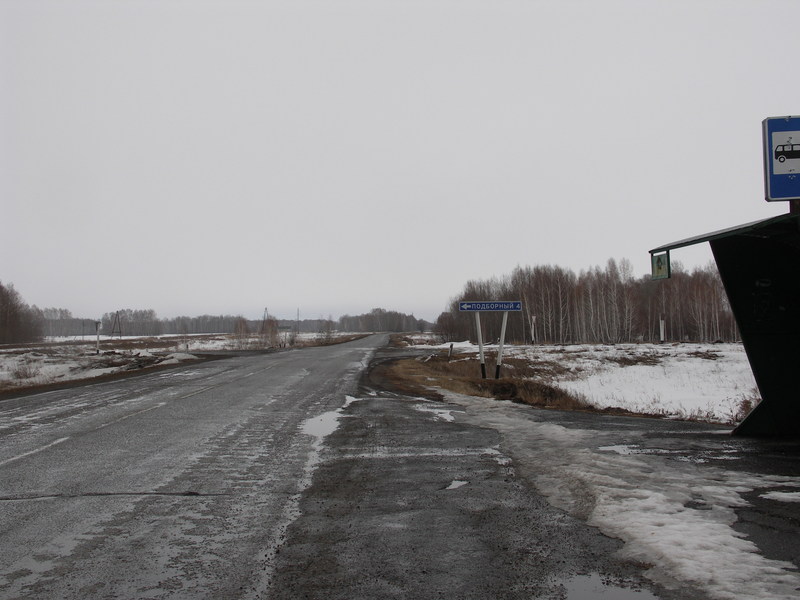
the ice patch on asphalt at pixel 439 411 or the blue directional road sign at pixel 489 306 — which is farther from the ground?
the blue directional road sign at pixel 489 306

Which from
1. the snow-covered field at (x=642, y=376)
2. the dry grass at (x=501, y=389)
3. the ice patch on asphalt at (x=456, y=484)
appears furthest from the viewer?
the snow-covered field at (x=642, y=376)

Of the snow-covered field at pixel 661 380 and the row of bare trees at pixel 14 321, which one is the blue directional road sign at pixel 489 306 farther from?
the row of bare trees at pixel 14 321

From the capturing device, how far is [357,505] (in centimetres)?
520

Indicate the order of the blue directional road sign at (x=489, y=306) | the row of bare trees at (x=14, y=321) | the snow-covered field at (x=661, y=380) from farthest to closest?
the row of bare trees at (x=14, y=321) < the blue directional road sign at (x=489, y=306) < the snow-covered field at (x=661, y=380)

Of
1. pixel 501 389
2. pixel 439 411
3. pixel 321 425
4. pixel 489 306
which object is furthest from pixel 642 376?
pixel 321 425

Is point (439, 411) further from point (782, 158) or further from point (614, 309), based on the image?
point (614, 309)

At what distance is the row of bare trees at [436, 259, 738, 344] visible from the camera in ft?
237

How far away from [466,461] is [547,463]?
3.31 ft

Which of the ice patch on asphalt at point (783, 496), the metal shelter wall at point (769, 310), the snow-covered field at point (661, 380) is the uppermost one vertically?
the metal shelter wall at point (769, 310)

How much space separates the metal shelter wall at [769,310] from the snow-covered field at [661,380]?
343cm

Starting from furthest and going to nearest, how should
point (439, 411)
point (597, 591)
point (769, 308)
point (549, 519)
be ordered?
point (439, 411) → point (769, 308) → point (549, 519) → point (597, 591)

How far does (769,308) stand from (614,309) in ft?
214

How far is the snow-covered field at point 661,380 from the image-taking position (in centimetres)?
1534

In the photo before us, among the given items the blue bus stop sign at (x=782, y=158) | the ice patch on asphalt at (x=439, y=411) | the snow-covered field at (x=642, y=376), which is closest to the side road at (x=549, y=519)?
the ice patch on asphalt at (x=439, y=411)
